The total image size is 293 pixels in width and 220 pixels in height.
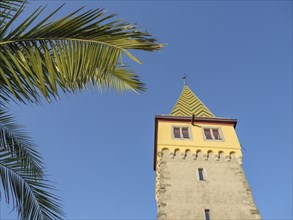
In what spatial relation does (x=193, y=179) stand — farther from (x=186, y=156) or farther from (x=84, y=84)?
(x=84, y=84)

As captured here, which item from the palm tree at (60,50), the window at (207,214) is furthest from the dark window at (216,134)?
the palm tree at (60,50)

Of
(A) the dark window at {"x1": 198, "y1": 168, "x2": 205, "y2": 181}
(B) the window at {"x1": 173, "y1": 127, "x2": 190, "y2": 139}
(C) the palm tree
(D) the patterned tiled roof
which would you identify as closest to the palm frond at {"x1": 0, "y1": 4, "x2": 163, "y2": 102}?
(C) the palm tree

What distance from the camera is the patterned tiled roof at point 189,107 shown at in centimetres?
2241

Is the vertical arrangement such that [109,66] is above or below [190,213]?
below

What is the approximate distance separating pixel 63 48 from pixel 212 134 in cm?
1791

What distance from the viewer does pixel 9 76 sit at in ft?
9.32

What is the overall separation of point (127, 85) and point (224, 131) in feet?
57.1

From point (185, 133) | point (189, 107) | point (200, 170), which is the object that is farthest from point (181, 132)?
point (189, 107)

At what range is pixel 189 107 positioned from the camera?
23.7 m

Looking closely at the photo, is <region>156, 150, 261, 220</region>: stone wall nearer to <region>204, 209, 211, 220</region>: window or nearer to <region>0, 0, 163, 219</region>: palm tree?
<region>204, 209, 211, 220</region>: window

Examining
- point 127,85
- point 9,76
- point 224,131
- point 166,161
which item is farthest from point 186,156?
point 9,76

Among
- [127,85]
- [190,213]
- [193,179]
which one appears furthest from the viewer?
[193,179]

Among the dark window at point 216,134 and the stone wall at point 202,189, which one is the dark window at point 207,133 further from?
the stone wall at point 202,189

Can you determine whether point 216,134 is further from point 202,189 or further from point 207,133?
point 202,189
